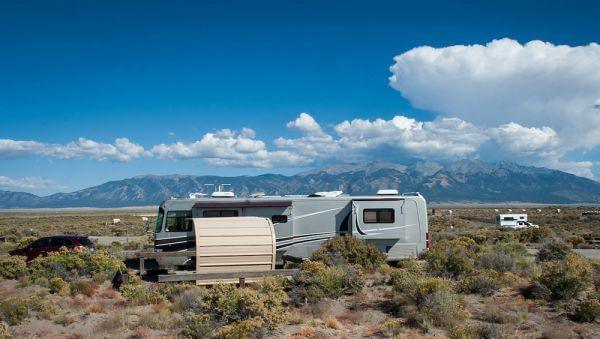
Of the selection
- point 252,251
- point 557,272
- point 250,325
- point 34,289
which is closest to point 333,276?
point 252,251

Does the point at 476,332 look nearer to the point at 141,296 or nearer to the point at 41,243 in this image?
the point at 141,296

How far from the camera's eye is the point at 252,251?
44.1 ft

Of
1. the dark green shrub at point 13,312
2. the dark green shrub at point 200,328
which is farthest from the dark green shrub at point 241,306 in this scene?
the dark green shrub at point 13,312

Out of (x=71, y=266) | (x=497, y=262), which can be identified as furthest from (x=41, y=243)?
(x=497, y=262)

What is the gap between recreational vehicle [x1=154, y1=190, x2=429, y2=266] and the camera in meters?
17.6

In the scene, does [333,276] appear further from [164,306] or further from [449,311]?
[164,306]

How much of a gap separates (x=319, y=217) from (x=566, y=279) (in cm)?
812

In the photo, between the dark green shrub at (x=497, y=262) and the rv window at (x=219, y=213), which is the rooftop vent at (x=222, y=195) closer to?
the rv window at (x=219, y=213)

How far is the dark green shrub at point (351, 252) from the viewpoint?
1580 centimetres

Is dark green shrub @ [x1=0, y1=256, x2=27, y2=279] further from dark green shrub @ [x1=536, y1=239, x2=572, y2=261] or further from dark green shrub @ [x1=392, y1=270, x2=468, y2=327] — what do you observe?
dark green shrub @ [x1=536, y1=239, x2=572, y2=261]

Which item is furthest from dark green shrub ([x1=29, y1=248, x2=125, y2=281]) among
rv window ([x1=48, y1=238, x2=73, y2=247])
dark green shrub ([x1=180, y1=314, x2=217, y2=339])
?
dark green shrub ([x1=180, y1=314, x2=217, y2=339])

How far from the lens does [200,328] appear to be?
9250mm

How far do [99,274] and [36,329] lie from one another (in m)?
4.91

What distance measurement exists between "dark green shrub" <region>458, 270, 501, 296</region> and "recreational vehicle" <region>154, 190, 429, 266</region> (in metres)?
5.02
